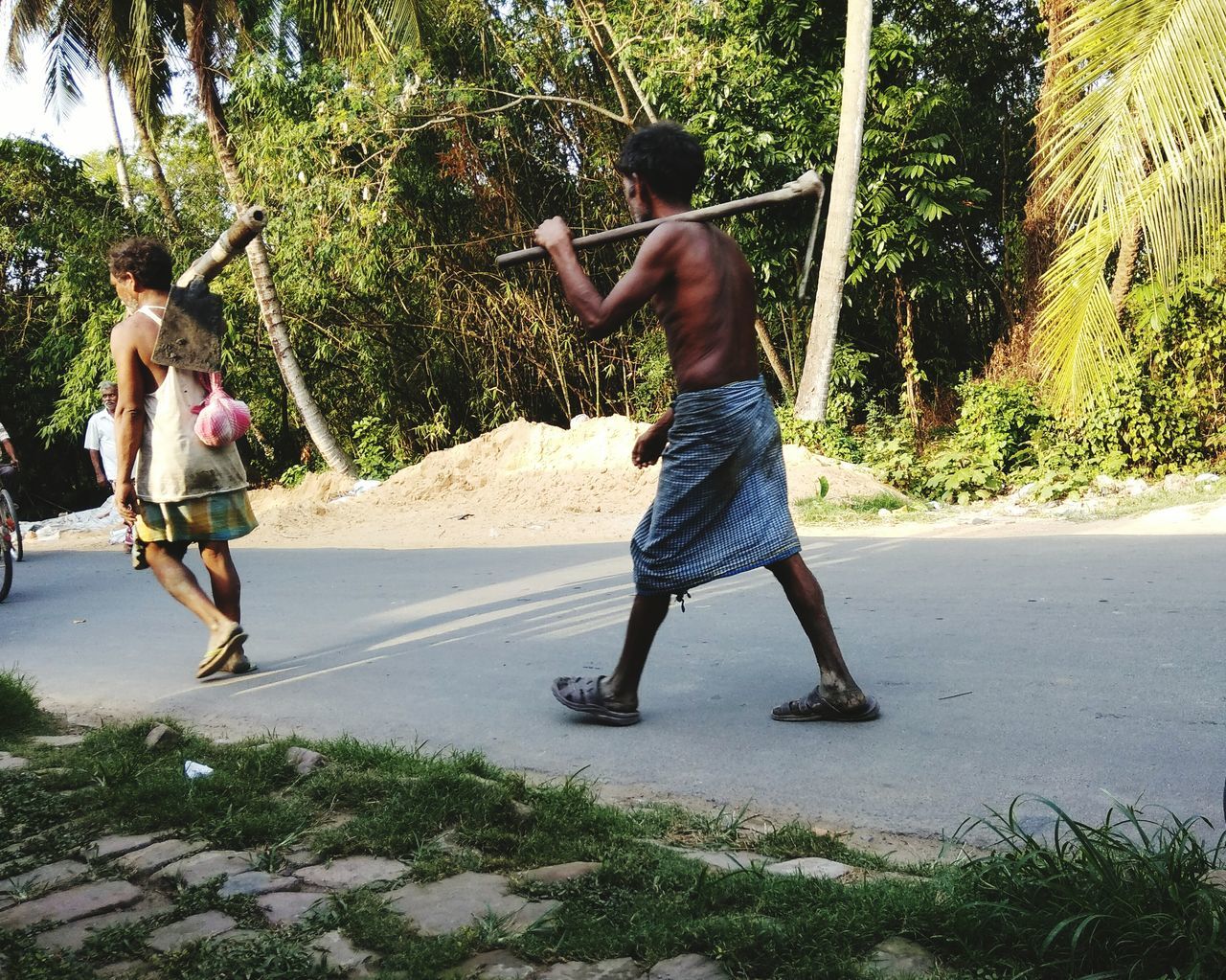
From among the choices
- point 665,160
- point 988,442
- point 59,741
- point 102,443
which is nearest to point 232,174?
point 102,443

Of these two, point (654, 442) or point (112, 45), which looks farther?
point (112, 45)

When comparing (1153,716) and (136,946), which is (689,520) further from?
(136,946)

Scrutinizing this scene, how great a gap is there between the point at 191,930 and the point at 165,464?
11.1 ft

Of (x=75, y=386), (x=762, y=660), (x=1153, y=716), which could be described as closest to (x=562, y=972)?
(x=1153, y=716)

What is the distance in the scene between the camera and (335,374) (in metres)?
21.1

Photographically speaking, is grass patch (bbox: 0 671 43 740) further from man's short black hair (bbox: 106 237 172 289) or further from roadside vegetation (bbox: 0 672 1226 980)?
man's short black hair (bbox: 106 237 172 289)

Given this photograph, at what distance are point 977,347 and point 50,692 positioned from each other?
14293 mm

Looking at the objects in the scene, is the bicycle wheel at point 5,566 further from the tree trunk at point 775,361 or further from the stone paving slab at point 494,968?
the tree trunk at point 775,361

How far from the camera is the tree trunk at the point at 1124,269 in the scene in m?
11.6

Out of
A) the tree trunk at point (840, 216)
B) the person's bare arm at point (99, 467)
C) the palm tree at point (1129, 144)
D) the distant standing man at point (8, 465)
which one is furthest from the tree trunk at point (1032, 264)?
the distant standing man at point (8, 465)

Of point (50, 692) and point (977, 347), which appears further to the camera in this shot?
point (977, 347)

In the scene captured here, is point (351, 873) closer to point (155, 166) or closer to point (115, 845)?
point (115, 845)

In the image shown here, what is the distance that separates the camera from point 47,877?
2.96m

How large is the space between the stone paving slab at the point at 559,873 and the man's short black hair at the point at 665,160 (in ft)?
7.99
